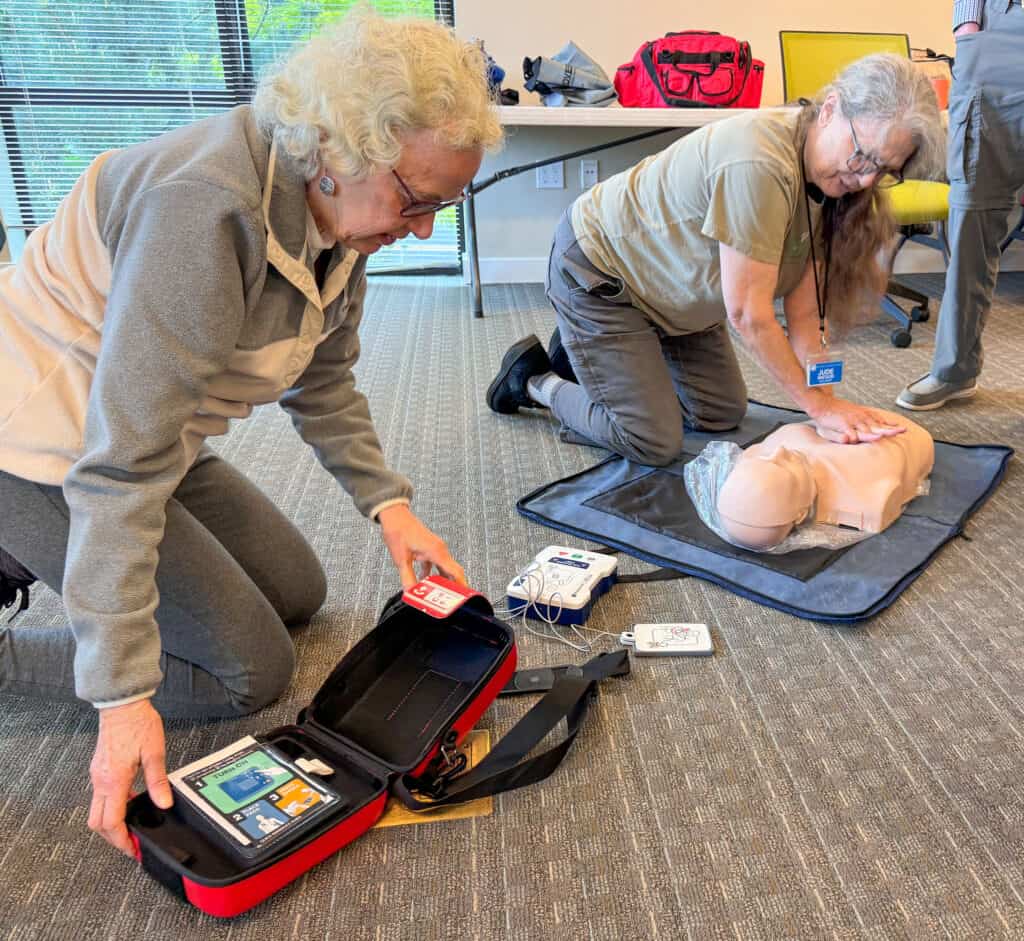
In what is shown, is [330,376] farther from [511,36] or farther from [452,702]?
[511,36]

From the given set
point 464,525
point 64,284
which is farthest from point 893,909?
point 64,284

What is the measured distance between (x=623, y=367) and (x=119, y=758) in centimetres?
142

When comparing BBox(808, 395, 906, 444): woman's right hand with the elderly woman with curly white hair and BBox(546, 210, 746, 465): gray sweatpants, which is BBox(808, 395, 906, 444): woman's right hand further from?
the elderly woman with curly white hair

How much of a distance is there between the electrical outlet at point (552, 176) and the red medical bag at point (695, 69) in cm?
62

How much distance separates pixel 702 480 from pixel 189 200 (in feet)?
3.97

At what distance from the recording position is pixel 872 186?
1604 millimetres

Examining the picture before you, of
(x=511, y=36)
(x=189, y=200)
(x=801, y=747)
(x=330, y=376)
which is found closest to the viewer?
(x=189, y=200)

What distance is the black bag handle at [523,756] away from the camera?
109 cm

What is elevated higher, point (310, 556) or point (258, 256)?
→ point (258, 256)

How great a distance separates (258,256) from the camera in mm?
947

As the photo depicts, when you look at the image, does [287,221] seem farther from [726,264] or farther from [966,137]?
[966,137]

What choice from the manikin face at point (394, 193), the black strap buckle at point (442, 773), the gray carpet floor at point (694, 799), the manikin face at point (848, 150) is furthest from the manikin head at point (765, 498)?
the manikin face at point (394, 193)

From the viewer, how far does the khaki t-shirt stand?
1579 millimetres

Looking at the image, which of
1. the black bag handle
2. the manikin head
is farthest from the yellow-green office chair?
the black bag handle
